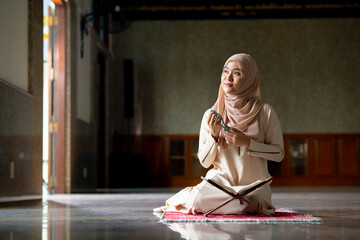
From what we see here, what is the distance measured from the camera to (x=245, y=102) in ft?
10.1

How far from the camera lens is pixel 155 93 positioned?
9.52 metres

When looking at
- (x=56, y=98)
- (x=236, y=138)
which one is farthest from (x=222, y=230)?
(x=56, y=98)

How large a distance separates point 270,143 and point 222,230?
859 millimetres

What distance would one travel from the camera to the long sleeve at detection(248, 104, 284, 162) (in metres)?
2.91

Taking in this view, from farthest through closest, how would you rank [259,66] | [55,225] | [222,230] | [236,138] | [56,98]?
1. [259,66]
2. [56,98]
3. [236,138]
4. [55,225]
5. [222,230]

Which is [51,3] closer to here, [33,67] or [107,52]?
[33,67]

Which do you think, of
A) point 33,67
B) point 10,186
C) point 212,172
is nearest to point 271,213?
point 212,172

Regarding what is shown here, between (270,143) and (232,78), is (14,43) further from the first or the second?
(270,143)

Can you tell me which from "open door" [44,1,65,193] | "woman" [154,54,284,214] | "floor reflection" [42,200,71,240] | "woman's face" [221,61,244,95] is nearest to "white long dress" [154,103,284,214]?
"woman" [154,54,284,214]

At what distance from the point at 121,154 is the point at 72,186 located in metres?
2.10

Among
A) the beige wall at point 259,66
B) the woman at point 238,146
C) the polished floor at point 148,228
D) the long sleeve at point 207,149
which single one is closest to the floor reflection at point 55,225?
the polished floor at point 148,228

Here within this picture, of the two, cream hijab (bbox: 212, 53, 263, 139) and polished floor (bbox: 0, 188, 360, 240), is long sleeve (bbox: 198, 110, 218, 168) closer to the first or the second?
cream hijab (bbox: 212, 53, 263, 139)

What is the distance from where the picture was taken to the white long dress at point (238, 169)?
291 cm

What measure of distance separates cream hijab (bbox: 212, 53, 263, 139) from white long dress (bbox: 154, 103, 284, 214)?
5cm
